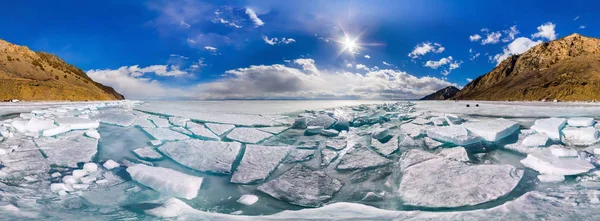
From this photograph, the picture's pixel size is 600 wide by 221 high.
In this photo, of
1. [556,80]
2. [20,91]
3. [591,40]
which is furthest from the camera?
[591,40]

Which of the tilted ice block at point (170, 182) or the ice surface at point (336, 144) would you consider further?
the ice surface at point (336, 144)

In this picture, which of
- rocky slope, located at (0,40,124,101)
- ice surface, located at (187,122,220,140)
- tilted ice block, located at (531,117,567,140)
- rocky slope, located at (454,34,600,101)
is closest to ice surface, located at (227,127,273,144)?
ice surface, located at (187,122,220,140)

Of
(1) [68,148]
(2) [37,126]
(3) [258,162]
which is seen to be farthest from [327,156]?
(2) [37,126]

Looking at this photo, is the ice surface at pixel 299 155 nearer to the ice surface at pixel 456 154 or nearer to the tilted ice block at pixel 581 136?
the ice surface at pixel 456 154

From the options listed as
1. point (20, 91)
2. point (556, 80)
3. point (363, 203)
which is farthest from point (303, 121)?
point (556, 80)

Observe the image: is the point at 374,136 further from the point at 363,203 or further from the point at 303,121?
the point at 363,203

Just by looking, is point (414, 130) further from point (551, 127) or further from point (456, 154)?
point (551, 127)

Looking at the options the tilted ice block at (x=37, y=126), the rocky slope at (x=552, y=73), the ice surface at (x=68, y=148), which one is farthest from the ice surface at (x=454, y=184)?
the rocky slope at (x=552, y=73)
